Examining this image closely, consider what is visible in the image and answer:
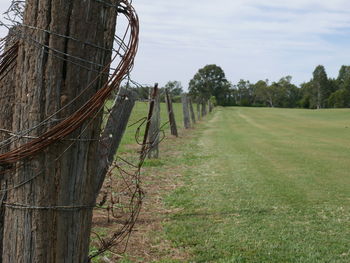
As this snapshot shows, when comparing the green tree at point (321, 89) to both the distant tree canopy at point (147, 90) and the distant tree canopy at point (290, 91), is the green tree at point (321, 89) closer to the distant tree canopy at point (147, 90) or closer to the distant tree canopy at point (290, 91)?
the distant tree canopy at point (290, 91)

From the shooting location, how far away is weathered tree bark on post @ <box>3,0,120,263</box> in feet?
8.73

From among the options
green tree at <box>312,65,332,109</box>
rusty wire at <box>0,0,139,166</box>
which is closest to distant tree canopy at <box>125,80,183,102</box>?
rusty wire at <box>0,0,139,166</box>

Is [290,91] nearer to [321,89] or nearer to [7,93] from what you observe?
[321,89]

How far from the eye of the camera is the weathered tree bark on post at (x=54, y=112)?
266cm

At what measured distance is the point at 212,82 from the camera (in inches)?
5034

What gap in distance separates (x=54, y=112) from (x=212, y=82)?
4971 inches

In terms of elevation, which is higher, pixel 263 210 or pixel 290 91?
pixel 290 91

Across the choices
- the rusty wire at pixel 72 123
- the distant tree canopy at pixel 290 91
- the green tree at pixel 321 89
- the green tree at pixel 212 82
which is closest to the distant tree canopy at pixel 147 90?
the rusty wire at pixel 72 123

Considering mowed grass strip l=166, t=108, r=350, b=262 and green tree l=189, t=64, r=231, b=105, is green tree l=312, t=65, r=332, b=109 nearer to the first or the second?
green tree l=189, t=64, r=231, b=105

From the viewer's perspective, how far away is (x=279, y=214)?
23.2 feet

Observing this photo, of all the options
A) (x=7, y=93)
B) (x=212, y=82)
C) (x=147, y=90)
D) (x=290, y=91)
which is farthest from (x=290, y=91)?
(x=7, y=93)

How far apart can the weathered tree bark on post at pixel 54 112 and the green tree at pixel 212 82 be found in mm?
121933

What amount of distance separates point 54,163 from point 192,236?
3465mm

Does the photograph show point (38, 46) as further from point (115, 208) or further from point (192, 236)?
point (115, 208)
